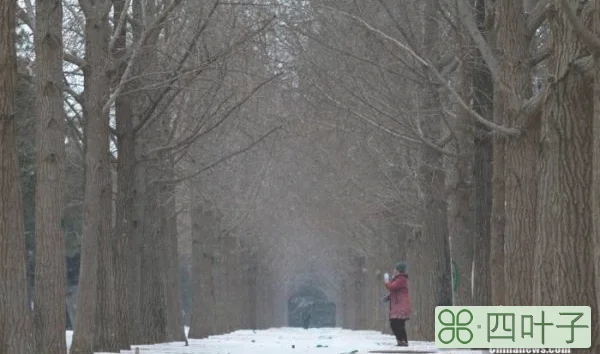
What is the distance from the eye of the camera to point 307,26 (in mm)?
23484

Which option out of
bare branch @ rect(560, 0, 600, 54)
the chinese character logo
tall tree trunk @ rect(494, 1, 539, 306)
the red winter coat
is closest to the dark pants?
the red winter coat

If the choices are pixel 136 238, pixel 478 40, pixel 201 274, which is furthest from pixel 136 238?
pixel 201 274

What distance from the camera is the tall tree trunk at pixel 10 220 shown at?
1252 centimetres

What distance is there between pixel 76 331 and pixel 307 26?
8458 millimetres

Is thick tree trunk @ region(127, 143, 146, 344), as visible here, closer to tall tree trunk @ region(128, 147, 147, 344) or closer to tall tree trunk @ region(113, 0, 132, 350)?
tall tree trunk @ region(128, 147, 147, 344)

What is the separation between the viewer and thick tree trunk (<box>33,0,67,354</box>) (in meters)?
15.7

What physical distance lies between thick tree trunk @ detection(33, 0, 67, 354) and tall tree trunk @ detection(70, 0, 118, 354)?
5.96 ft

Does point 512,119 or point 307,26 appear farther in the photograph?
point 307,26

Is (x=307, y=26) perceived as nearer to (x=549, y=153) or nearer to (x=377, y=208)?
(x=549, y=153)

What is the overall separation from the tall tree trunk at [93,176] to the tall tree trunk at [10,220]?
462cm

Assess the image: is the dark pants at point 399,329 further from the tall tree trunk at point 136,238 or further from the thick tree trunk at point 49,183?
the thick tree trunk at point 49,183

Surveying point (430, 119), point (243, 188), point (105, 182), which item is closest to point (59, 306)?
point (105, 182)

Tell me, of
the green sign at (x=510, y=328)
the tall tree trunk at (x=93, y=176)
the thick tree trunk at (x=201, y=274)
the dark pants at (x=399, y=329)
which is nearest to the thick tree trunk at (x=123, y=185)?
the tall tree trunk at (x=93, y=176)

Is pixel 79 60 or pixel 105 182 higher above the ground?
pixel 79 60
